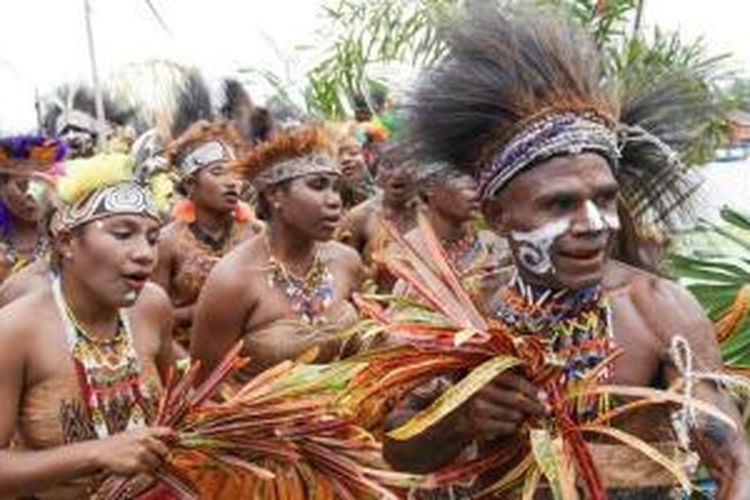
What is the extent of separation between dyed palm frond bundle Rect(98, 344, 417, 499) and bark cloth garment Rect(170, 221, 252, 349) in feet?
12.1

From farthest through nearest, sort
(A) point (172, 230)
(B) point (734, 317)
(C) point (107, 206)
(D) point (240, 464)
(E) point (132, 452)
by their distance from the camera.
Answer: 1. (A) point (172, 230)
2. (C) point (107, 206)
3. (D) point (240, 464)
4. (E) point (132, 452)
5. (B) point (734, 317)

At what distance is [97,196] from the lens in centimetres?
511

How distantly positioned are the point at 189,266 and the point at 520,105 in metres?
4.91

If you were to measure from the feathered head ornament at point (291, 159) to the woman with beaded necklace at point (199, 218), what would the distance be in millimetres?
1269

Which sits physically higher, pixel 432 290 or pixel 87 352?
pixel 432 290

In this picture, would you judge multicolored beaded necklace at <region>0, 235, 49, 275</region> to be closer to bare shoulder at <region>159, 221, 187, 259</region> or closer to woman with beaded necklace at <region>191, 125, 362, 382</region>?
bare shoulder at <region>159, 221, 187, 259</region>

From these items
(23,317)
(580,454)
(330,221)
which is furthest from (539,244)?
(330,221)

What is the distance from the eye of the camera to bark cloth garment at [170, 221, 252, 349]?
27.5 feet

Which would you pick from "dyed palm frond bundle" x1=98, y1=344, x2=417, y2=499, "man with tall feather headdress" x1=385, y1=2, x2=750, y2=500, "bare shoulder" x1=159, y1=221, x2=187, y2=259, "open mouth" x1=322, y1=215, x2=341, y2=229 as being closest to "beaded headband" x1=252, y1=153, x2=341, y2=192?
"open mouth" x1=322, y1=215, x2=341, y2=229

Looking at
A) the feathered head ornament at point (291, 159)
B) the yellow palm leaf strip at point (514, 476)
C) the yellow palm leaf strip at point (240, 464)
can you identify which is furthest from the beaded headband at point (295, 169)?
the yellow palm leaf strip at point (514, 476)

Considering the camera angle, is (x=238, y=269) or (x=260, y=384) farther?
(x=238, y=269)

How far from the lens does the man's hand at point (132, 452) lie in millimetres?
4352

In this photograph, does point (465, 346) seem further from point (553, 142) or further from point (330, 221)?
point (330, 221)

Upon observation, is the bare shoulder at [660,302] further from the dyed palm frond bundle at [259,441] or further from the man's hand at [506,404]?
the dyed palm frond bundle at [259,441]
